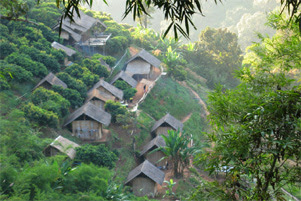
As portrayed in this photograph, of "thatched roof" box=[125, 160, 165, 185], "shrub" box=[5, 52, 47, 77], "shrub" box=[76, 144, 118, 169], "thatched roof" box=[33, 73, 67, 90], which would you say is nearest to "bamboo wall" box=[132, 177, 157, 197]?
"thatched roof" box=[125, 160, 165, 185]

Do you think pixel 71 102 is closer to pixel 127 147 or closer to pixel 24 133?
pixel 127 147

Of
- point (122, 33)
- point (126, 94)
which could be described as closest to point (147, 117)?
point (126, 94)

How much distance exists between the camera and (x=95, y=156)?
17969mm

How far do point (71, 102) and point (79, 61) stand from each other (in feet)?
23.0

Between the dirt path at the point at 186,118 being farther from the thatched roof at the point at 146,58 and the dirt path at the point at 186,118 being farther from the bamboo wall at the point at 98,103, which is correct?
the bamboo wall at the point at 98,103

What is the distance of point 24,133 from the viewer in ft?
48.4

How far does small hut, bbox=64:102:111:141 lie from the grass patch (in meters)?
6.44

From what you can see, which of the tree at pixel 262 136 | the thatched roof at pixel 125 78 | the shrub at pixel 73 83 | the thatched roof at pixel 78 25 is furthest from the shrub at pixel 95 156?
the thatched roof at pixel 78 25

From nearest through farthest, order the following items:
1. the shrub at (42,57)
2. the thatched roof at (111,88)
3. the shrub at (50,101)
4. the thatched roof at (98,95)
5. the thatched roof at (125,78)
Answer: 1. the shrub at (50,101)
2. the shrub at (42,57)
3. the thatched roof at (98,95)
4. the thatched roof at (111,88)
5. the thatched roof at (125,78)

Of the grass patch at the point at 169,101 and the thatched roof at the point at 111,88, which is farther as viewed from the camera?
the grass patch at the point at 169,101

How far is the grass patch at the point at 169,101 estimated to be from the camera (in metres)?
28.7

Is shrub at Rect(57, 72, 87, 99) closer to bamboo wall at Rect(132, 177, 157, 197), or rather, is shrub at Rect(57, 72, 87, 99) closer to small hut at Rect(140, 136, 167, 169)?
small hut at Rect(140, 136, 167, 169)

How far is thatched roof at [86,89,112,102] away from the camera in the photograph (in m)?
25.0

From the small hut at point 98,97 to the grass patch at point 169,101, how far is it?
3671 millimetres
